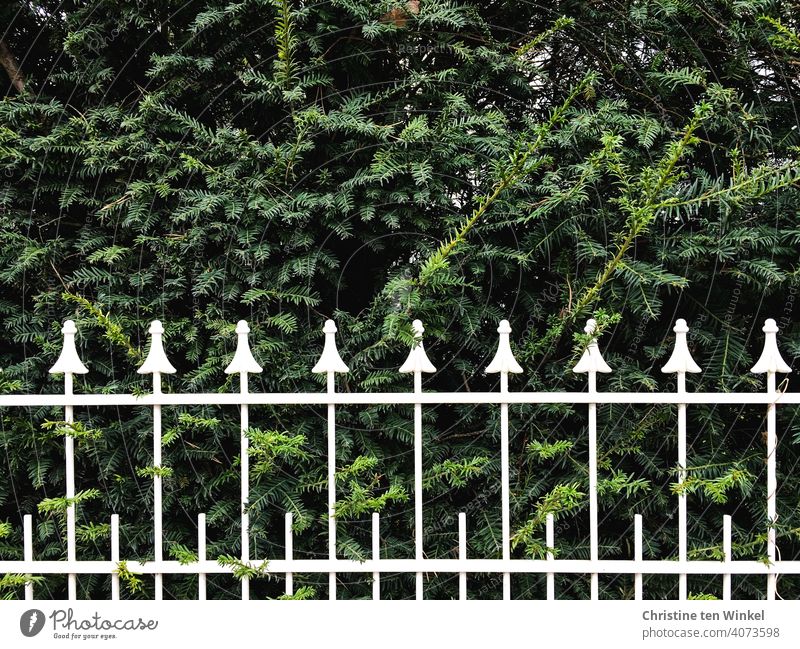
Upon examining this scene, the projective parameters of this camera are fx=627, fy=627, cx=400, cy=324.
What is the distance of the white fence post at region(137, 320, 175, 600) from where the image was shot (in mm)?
2607

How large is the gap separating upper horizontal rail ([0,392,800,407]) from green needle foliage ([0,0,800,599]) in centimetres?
16

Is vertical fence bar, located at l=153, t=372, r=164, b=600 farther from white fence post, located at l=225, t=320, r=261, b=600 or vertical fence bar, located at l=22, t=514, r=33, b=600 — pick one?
vertical fence bar, located at l=22, t=514, r=33, b=600

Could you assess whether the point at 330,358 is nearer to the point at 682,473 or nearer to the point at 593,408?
the point at 593,408

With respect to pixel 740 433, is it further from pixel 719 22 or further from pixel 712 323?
pixel 719 22

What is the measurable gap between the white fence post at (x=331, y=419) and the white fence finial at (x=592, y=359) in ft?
3.22

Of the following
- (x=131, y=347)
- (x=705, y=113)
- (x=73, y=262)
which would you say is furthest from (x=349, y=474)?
(x=705, y=113)

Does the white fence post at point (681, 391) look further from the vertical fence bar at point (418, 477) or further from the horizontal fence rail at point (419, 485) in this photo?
the vertical fence bar at point (418, 477)

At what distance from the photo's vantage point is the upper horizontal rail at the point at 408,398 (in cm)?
262

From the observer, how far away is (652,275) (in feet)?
9.11

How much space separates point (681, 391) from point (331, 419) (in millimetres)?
1474

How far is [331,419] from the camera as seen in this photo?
2652 millimetres

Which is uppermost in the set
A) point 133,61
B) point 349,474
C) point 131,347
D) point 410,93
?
point 133,61

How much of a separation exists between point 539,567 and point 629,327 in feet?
3.81

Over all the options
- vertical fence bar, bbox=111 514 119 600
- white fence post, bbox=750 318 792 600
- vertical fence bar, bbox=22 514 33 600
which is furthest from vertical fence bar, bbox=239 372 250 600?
white fence post, bbox=750 318 792 600
